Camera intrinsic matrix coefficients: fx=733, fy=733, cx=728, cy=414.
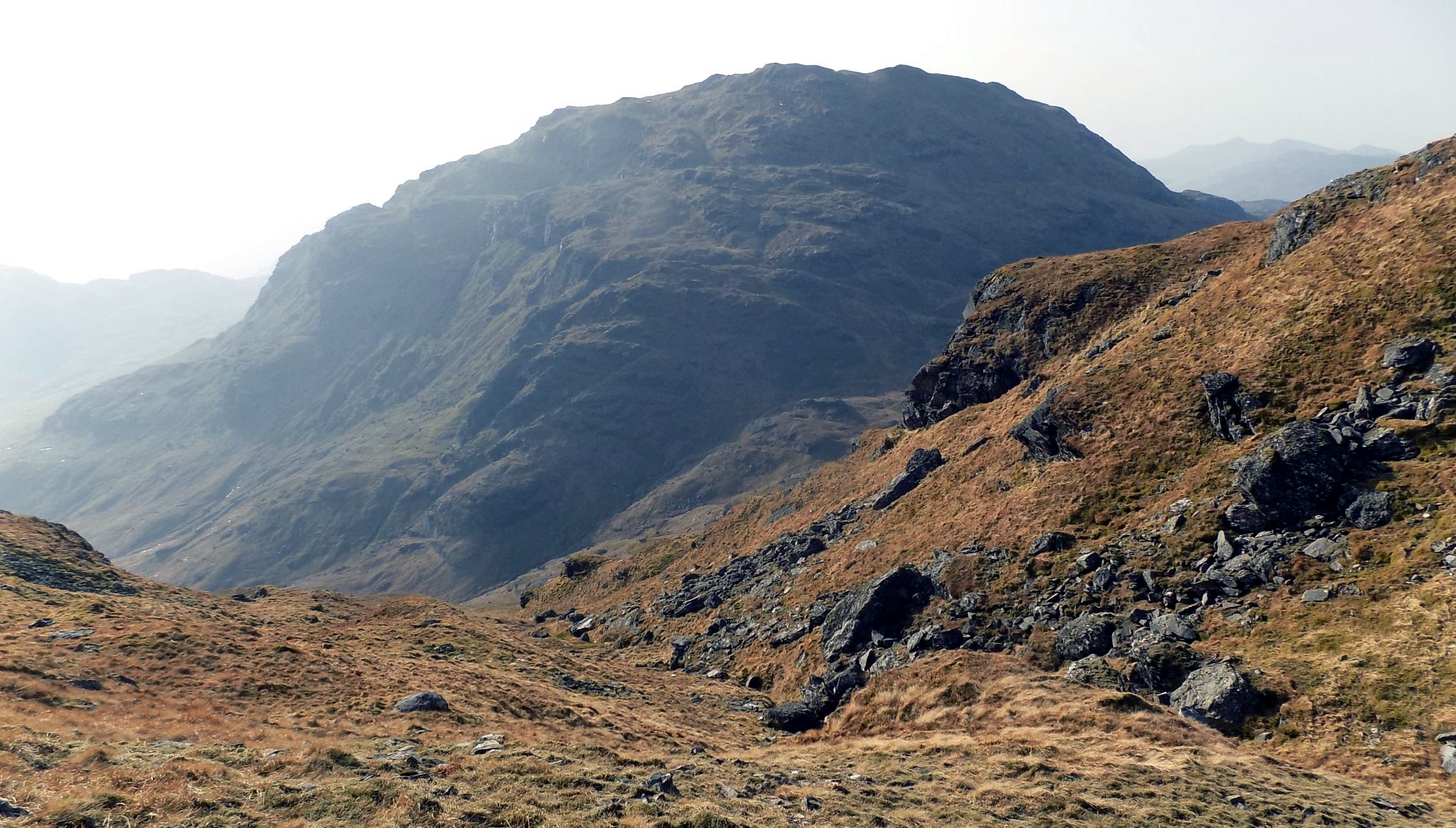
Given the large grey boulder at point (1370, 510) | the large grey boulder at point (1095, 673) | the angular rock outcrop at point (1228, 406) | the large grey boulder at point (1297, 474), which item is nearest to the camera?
the large grey boulder at point (1370, 510)

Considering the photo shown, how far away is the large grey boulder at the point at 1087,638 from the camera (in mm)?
37781

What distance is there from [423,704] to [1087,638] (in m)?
33.5

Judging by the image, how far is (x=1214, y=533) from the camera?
3941 cm

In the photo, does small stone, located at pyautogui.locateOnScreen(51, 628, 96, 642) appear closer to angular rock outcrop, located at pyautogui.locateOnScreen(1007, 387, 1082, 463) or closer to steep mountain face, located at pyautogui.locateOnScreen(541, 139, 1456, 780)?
steep mountain face, located at pyautogui.locateOnScreen(541, 139, 1456, 780)

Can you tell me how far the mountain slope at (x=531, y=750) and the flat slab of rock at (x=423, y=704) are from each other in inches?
20.2

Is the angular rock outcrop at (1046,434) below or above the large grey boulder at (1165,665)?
above

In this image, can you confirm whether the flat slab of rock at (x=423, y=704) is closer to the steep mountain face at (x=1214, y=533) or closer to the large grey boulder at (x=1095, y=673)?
the steep mountain face at (x=1214, y=533)

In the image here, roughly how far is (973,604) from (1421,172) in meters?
48.3

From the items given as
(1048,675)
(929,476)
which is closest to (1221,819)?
(1048,675)

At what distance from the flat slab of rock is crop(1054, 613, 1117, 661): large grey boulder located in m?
31.4

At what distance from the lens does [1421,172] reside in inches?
2160

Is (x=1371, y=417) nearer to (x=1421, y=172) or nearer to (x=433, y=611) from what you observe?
(x=1421, y=172)

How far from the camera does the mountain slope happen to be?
20.2 m

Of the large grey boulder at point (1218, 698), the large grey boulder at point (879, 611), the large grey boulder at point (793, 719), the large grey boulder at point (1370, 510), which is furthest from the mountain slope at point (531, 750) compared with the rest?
the large grey boulder at point (1370, 510)
